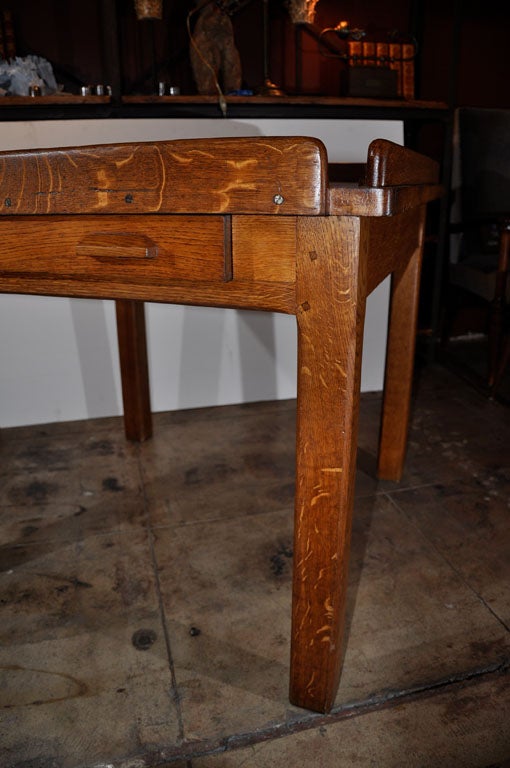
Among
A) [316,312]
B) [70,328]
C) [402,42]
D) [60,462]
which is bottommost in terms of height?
[60,462]

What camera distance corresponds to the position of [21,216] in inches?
32.3

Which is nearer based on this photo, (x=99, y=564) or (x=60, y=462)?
(x=99, y=564)

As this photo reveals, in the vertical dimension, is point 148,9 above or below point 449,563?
above

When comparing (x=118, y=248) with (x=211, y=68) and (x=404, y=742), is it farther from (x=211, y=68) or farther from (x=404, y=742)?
(x=211, y=68)

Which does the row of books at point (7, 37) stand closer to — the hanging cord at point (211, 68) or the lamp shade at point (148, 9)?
the lamp shade at point (148, 9)

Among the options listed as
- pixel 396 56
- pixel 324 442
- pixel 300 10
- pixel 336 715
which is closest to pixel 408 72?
pixel 396 56

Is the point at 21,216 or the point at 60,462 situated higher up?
the point at 21,216

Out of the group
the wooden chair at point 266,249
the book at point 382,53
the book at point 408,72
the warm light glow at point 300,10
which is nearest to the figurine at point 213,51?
the warm light glow at point 300,10

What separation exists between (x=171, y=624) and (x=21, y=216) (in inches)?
29.1

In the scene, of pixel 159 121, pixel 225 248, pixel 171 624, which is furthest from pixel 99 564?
pixel 159 121

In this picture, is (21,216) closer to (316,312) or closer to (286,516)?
(316,312)

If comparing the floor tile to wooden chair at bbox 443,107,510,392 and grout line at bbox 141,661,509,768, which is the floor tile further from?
wooden chair at bbox 443,107,510,392

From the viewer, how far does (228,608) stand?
45.0 inches

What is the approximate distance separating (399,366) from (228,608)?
2.32 feet
